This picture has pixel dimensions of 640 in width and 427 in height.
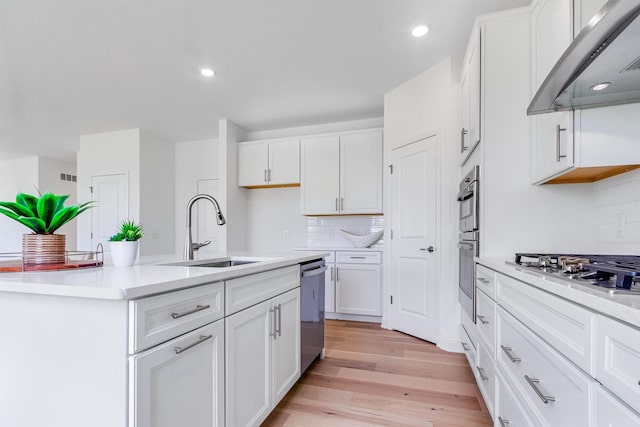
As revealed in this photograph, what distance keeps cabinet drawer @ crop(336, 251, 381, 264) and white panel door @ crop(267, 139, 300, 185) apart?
1210mm

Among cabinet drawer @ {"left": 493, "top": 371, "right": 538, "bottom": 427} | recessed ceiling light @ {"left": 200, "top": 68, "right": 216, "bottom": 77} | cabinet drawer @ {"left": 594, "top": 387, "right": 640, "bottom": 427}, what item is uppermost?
recessed ceiling light @ {"left": 200, "top": 68, "right": 216, "bottom": 77}

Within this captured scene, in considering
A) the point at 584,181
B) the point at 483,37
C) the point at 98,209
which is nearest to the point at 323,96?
the point at 483,37

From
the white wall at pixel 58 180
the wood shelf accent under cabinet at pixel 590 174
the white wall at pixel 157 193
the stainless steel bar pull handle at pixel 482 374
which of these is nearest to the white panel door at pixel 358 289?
the stainless steel bar pull handle at pixel 482 374

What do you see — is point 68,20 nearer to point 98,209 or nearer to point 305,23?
point 305,23

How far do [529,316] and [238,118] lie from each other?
4.01 m

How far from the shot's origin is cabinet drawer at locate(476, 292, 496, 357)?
1547mm

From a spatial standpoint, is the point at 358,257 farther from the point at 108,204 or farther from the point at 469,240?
the point at 108,204

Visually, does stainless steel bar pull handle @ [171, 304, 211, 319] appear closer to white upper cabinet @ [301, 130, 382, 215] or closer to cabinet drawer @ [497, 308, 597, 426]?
cabinet drawer @ [497, 308, 597, 426]

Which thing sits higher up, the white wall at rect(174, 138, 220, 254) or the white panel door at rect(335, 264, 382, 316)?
the white wall at rect(174, 138, 220, 254)

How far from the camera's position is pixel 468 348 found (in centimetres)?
223

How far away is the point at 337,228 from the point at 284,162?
3.86ft

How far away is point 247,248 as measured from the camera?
15.7ft

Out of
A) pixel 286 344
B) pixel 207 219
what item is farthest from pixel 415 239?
pixel 207 219

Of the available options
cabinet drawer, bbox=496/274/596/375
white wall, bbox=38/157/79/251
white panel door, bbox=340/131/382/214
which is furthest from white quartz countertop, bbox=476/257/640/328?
white wall, bbox=38/157/79/251
